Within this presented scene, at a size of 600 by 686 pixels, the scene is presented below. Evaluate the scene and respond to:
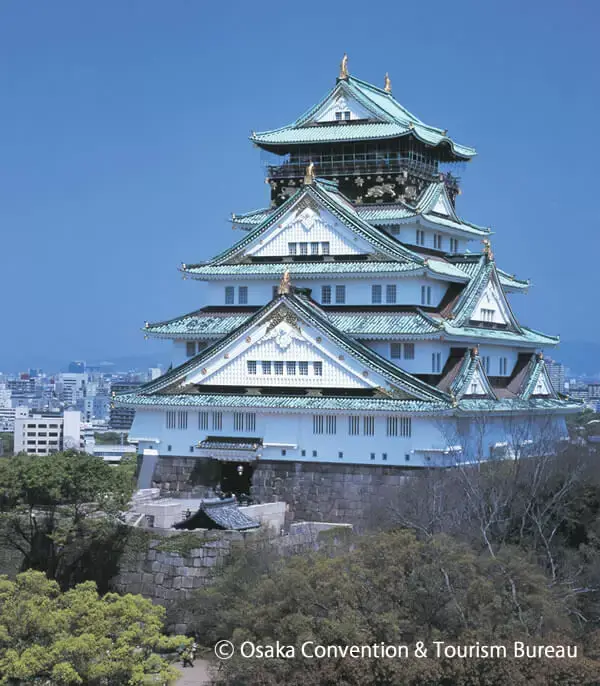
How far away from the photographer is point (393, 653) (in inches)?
1371

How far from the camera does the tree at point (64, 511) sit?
4747 centimetres

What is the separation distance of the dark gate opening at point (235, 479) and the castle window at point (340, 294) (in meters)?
7.88

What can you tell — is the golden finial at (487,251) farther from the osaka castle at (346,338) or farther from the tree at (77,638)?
the tree at (77,638)

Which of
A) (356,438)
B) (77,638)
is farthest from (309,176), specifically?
(77,638)

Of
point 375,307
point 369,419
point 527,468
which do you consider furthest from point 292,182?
point 527,468

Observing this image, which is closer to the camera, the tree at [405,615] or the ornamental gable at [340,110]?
the tree at [405,615]

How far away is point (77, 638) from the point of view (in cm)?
3738

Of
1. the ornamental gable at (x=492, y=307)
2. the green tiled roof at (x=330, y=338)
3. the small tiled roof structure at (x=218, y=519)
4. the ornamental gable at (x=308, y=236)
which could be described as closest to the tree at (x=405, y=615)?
the small tiled roof structure at (x=218, y=519)

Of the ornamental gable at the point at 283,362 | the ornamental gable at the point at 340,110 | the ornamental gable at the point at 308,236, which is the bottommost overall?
the ornamental gable at the point at 283,362

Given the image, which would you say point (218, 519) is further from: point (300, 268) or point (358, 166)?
point (358, 166)

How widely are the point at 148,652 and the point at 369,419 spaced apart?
15.4 metres

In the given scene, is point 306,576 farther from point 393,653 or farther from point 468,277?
point 468,277

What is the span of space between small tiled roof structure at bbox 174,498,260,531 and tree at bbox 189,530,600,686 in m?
5.99

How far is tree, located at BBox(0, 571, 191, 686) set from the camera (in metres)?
37.1
